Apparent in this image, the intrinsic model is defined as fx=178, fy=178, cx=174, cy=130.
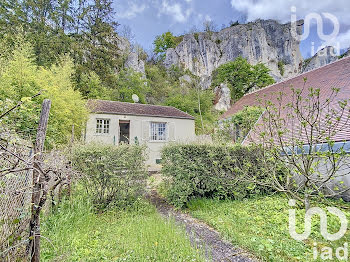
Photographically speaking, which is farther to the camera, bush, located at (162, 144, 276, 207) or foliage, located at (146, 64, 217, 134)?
foliage, located at (146, 64, 217, 134)

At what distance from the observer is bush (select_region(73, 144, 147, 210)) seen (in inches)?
172

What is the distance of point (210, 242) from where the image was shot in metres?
3.16

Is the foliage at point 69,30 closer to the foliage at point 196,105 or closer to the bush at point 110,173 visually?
the foliage at point 196,105

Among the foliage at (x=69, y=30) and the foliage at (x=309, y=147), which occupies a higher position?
the foliage at (x=69, y=30)

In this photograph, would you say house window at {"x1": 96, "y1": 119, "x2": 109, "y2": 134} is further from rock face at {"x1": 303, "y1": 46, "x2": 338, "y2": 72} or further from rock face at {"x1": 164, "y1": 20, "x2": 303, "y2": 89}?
rock face at {"x1": 164, "y1": 20, "x2": 303, "y2": 89}

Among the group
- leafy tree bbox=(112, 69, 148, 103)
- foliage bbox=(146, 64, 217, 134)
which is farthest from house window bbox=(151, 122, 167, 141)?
leafy tree bbox=(112, 69, 148, 103)

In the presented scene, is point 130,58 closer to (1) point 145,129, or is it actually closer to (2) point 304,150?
(1) point 145,129

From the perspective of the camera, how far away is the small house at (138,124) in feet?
38.3

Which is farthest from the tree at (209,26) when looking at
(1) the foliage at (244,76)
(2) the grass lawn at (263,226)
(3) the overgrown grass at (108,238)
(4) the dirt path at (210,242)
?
(3) the overgrown grass at (108,238)

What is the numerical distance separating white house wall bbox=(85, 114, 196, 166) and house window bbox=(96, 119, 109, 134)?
0.79 feet

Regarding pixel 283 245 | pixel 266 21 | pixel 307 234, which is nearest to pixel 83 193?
pixel 283 245

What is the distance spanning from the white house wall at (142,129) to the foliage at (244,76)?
11479 mm
